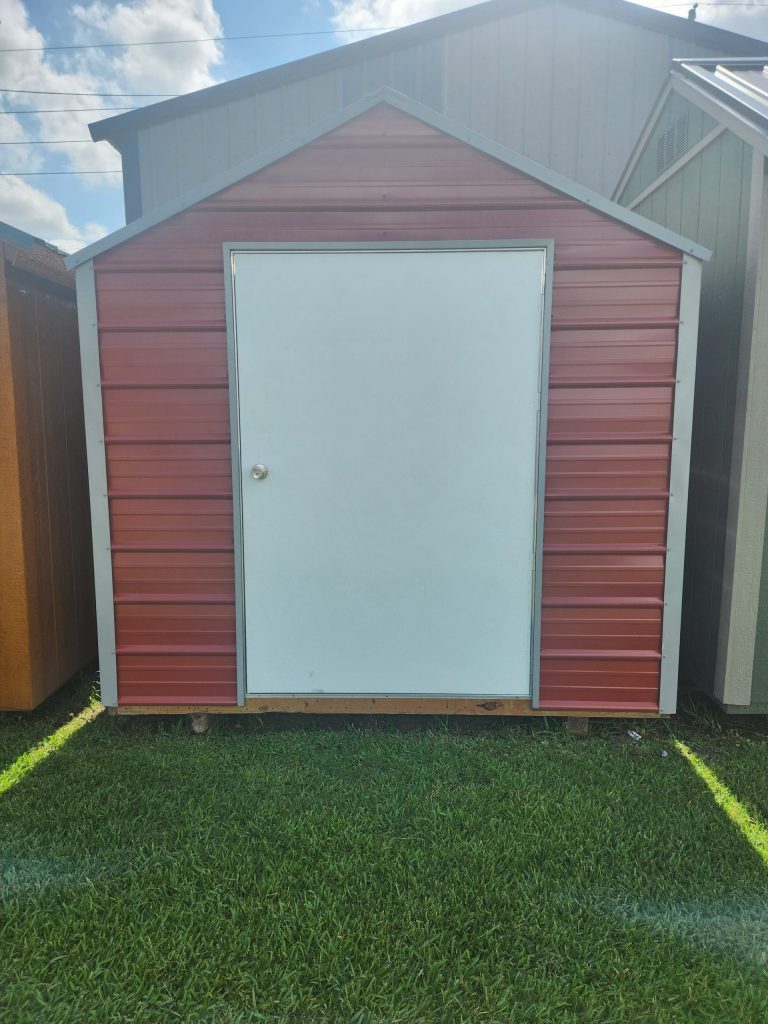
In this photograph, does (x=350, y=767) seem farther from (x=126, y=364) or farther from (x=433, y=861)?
(x=126, y=364)

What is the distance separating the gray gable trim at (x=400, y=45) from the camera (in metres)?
6.02

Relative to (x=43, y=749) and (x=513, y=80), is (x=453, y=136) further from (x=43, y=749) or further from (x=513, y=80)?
(x=513, y=80)

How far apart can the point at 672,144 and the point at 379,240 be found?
86.4 inches

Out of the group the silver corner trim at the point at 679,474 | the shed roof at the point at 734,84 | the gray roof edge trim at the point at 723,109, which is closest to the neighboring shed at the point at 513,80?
the shed roof at the point at 734,84

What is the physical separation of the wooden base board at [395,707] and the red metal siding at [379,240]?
0.22 feet

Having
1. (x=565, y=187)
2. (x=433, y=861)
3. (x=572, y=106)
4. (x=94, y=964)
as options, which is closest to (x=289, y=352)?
(x=565, y=187)

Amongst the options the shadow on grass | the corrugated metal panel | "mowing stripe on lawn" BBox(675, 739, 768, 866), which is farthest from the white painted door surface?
the corrugated metal panel

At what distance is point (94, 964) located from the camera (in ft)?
→ 5.89

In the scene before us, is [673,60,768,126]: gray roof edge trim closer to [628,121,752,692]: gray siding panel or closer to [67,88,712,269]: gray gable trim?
[628,121,752,692]: gray siding panel

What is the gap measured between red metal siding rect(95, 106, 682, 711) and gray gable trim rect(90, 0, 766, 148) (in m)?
4.41

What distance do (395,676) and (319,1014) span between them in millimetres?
1540

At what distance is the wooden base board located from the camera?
3094 mm

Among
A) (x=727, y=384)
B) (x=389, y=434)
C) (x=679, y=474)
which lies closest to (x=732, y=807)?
(x=679, y=474)

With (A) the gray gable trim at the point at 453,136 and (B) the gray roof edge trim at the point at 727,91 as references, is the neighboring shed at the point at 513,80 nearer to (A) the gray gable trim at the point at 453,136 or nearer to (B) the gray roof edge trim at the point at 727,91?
(B) the gray roof edge trim at the point at 727,91
